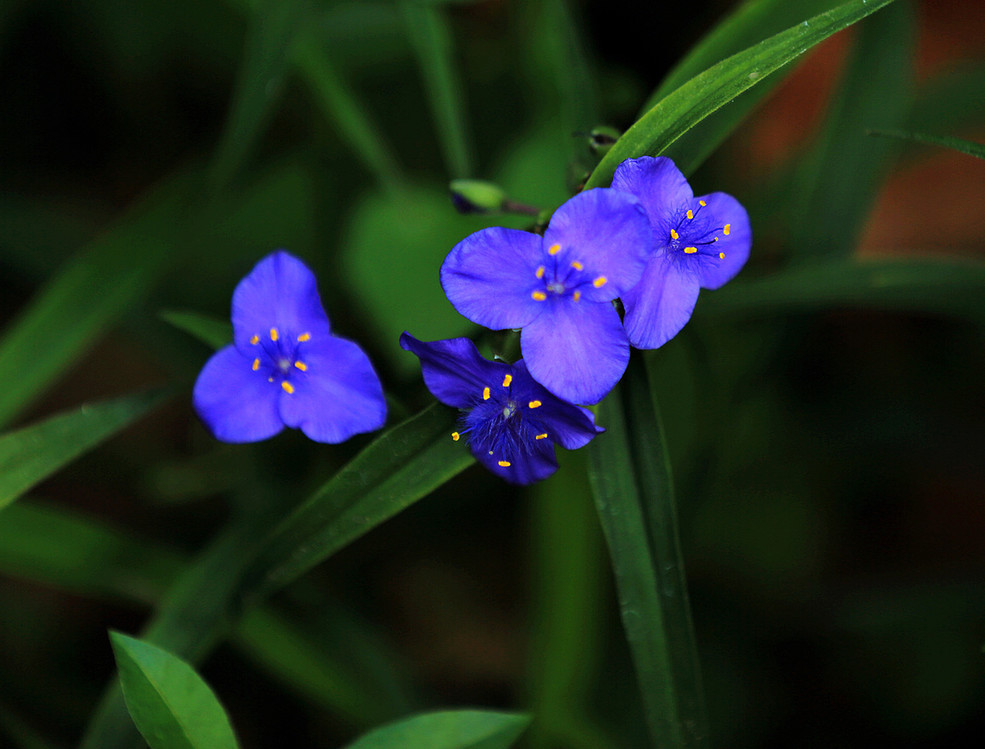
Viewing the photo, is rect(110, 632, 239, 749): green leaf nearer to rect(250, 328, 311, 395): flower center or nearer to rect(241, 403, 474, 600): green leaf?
rect(241, 403, 474, 600): green leaf

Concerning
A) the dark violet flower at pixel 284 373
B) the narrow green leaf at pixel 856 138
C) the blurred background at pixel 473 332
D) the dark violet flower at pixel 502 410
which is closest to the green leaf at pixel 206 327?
the dark violet flower at pixel 284 373

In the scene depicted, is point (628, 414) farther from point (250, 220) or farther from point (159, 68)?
point (159, 68)

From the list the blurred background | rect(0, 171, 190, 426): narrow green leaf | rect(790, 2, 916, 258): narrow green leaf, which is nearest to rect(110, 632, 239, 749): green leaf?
the blurred background

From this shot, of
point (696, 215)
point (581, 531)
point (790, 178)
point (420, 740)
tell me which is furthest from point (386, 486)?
point (790, 178)

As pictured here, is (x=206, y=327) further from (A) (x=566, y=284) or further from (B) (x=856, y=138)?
(B) (x=856, y=138)

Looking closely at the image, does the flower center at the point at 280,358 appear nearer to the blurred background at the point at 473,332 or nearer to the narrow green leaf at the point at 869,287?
the blurred background at the point at 473,332

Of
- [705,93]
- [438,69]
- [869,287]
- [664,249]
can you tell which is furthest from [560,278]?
[438,69]
